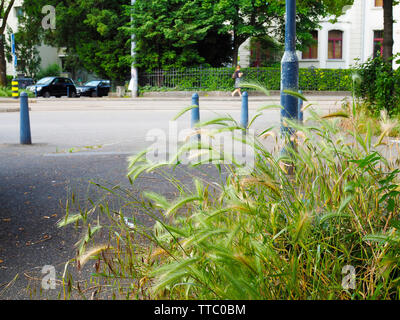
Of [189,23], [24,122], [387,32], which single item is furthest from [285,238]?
[189,23]

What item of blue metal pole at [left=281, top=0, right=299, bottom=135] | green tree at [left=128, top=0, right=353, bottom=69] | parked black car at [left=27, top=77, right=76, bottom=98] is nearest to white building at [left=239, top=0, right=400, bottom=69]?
green tree at [left=128, top=0, right=353, bottom=69]

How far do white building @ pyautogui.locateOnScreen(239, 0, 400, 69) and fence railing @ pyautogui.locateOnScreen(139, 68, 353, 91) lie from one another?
6066 mm

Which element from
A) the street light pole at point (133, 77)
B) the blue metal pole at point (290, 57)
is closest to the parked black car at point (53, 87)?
the street light pole at point (133, 77)

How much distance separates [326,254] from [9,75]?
4852cm

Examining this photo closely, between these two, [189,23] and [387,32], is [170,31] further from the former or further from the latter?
[387,32]

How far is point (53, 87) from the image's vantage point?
35531 millimetres

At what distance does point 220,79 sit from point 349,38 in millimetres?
12983

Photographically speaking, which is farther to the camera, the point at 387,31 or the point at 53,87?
the point at 53,87

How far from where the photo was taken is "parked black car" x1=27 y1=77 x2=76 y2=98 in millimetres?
35094

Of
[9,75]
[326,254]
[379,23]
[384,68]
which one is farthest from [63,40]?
[326,254]

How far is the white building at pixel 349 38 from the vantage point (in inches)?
1578

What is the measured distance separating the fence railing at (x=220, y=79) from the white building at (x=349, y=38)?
6.07 meters

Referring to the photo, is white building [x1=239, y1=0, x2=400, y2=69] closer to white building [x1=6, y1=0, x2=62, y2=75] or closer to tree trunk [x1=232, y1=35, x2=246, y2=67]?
tree trunk [x1=232, y1=35, x2=246, y2=67]
